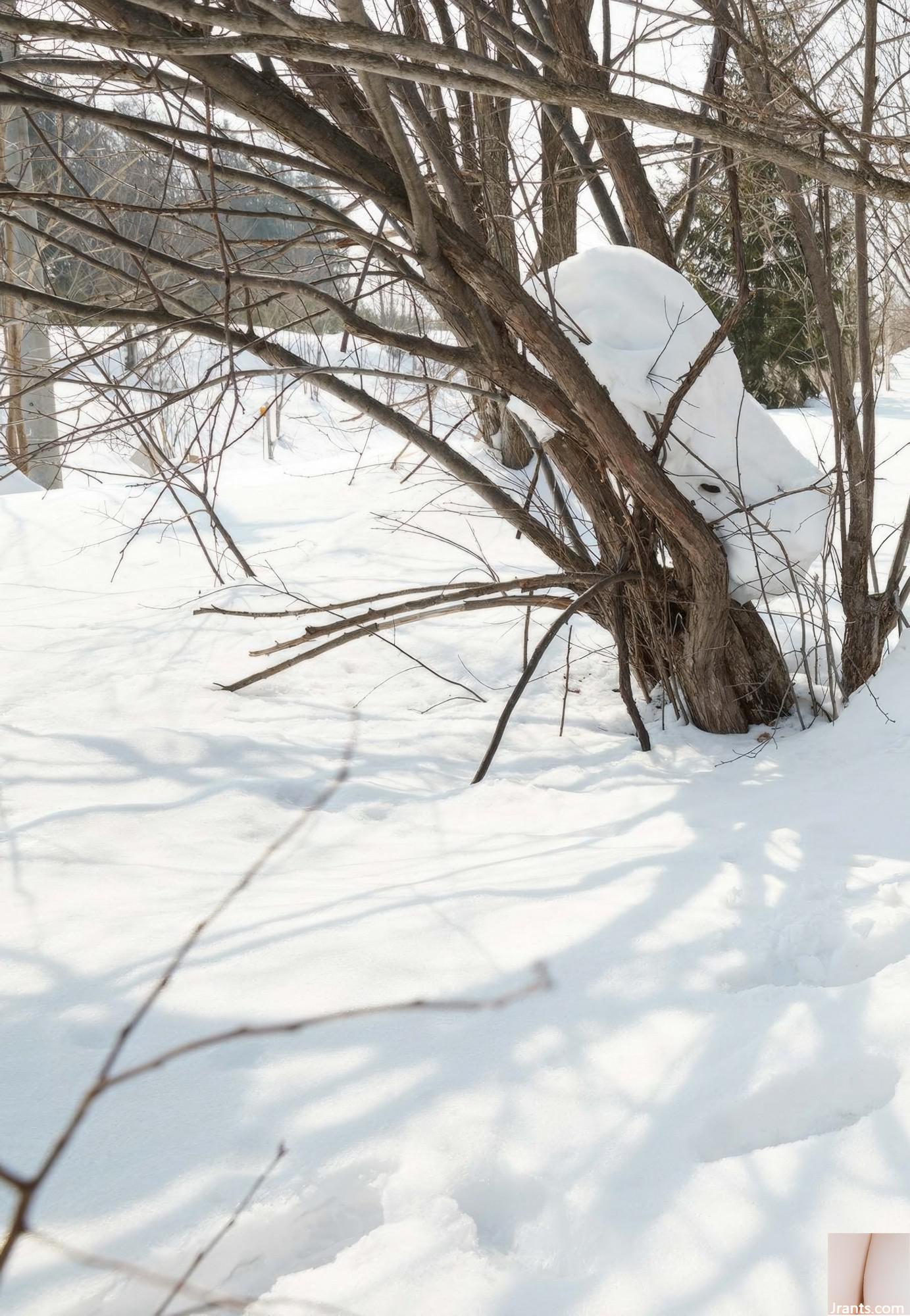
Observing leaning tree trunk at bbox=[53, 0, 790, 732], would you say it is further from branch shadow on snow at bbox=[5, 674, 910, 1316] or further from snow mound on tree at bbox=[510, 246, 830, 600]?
branch shadow on snow at bbox=[5, 674, 910, 1316]

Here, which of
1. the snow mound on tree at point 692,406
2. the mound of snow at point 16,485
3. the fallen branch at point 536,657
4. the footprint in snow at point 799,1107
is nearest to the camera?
the footprint in snow at point 799,1107

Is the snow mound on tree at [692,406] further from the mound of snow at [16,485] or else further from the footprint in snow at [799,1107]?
the mound of snow at [16,485]

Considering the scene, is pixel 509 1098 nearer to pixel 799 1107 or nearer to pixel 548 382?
pixel 799 1107

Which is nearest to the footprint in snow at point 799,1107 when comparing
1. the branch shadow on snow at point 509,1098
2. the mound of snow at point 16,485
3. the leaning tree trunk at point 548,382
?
the branch shadow on snow at point 509,1098

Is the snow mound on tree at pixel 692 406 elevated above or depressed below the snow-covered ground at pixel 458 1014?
above

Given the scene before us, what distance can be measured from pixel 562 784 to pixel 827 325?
5.67 feet

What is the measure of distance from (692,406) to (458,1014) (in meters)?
1.97

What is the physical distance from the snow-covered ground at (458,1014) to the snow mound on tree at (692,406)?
2.01ft

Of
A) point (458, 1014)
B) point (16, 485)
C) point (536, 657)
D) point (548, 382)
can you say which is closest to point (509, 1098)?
point (458, 1014)

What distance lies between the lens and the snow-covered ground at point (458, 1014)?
36.7 inches

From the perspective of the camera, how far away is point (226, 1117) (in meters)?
1.07

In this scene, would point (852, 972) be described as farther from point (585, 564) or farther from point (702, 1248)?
point (585, 564)

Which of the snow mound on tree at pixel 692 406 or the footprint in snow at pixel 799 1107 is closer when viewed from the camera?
the footprint in snow at pixel 799 1107

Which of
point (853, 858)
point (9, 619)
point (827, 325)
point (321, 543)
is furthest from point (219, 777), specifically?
point (321, 543)
